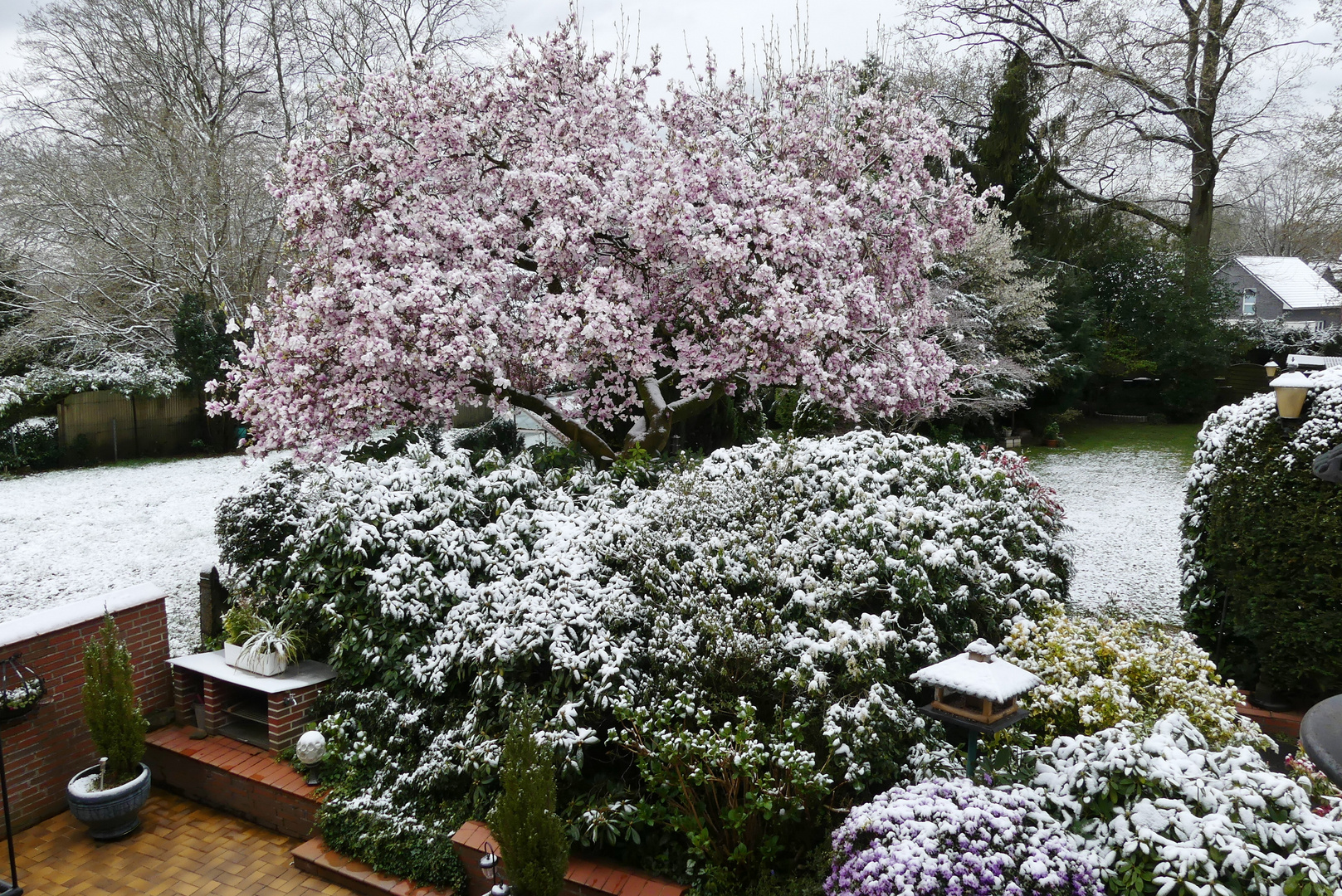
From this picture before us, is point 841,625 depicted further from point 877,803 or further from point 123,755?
point 123,755

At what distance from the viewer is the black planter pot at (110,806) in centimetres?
468

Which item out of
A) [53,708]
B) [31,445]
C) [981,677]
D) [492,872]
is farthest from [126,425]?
[981,677]

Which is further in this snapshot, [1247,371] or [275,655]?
[1247,371]

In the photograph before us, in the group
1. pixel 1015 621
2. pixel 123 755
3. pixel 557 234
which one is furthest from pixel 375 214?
pixel 1015 621

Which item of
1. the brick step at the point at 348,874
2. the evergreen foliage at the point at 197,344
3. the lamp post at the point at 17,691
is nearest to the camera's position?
the brick step at the point at 348,874

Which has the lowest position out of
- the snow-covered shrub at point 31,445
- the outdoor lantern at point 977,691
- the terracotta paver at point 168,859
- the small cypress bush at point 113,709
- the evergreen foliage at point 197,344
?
the terracotta paver at point 168,859

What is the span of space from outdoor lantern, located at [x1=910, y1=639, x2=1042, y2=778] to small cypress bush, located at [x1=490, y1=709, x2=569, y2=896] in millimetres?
1703

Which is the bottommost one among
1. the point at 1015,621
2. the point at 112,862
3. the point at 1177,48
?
the point at 112,862

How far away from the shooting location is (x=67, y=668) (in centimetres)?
505

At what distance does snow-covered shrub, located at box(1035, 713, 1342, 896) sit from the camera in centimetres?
271

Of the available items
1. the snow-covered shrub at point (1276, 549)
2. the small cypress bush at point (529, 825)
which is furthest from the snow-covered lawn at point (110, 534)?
the snow-covered shrub at point (1276, 549)

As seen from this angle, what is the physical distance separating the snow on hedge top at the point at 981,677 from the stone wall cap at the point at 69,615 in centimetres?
493

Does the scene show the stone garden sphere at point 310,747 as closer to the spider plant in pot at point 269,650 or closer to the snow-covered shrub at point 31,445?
the spider plant in pot at point 269,650

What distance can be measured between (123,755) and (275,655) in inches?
37.4
